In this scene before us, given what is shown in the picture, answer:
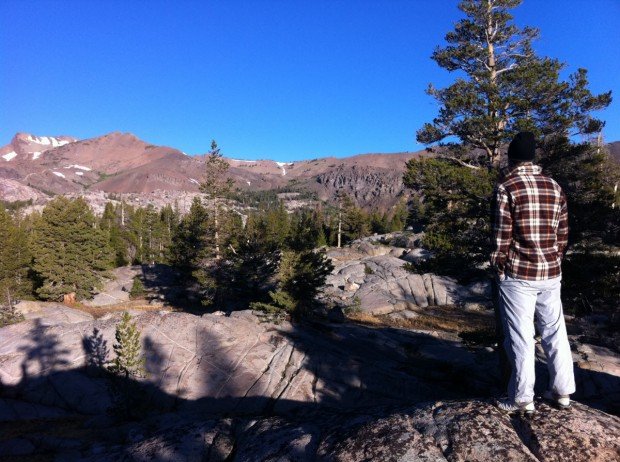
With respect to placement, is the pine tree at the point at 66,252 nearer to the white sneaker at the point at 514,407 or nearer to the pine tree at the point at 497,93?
the pine tree at the point at 497,93

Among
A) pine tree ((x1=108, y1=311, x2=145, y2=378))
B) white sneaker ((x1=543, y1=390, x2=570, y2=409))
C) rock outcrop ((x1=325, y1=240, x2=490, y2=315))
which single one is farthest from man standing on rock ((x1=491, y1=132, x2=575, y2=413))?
rock outcrop ((x1=325, y1=240, x2=490, y2=315))

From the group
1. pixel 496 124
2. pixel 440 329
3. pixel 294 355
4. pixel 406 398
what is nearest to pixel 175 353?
pixel 294 355

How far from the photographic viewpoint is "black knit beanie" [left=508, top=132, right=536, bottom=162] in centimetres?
429

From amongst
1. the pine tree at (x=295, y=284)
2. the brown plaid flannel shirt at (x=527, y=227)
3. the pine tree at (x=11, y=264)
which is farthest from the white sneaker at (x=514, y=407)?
the pine tree at (x=11, y=264)

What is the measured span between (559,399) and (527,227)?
2057 millimetres

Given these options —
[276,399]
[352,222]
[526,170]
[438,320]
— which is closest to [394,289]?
[438,320]

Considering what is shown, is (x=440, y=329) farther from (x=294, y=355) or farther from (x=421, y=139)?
(x=421, y=139)

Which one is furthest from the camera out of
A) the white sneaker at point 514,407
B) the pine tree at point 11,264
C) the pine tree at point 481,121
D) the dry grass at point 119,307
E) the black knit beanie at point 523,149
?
the dry grass at point 119,307

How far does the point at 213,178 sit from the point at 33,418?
24.5 meters

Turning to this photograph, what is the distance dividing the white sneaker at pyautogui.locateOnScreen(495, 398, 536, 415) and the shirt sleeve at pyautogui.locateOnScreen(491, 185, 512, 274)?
1.58 meters

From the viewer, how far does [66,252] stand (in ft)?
131

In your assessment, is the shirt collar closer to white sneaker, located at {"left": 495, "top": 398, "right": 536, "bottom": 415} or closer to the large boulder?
white sneaker, located at {"left": 495, "top": 398, "right": 536, "bottom": 415}

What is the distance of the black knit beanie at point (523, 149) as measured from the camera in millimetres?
4285

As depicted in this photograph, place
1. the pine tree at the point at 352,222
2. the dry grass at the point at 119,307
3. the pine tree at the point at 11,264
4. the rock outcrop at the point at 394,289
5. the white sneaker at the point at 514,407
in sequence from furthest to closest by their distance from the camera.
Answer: the pine tree at the point at 352,222, the dry grass at the point at 119,307, the rock outcrop at the point at 394,289, the pine tree at the point at 11,264, the white sneaker at the point at 514,407
